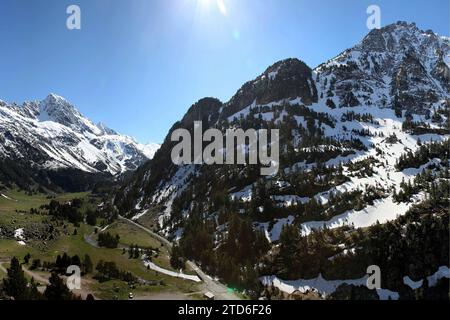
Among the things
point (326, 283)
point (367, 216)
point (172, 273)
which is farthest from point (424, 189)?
point (172, 273)

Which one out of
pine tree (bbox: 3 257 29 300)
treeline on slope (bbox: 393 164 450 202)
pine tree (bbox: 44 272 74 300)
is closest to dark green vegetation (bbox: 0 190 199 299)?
pine tree (bbox: 44 272 74 300)

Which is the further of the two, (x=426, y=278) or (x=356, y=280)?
(x=356, y=280)

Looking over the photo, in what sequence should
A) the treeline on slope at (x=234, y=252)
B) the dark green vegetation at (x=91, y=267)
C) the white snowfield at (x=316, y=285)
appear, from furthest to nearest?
the treeline on slope at (x=234, y=252)
the white snowfield at (x=316, y=285)
the dark green vegetation at (x=91, y=267)

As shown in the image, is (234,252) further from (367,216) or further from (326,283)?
(367,216)

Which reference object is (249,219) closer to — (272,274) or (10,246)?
(272,274)

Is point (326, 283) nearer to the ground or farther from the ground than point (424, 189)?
nearer to the ground

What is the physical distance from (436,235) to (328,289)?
41.4 m

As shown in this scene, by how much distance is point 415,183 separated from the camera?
199750mm

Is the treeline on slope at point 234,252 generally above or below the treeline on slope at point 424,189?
below

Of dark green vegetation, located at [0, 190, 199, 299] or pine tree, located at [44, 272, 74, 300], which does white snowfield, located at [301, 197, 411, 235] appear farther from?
pine tree, located at [44, 272, 74, 300]

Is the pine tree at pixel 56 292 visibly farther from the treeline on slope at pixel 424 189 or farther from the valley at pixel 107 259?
the treeline on slope at pixel 424 189

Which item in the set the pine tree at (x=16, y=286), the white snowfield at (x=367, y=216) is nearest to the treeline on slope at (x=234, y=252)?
the white snowfield at (x=367, y=216)

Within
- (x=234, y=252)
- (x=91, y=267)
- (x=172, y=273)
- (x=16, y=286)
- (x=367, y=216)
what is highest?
(x=367, y=216)
